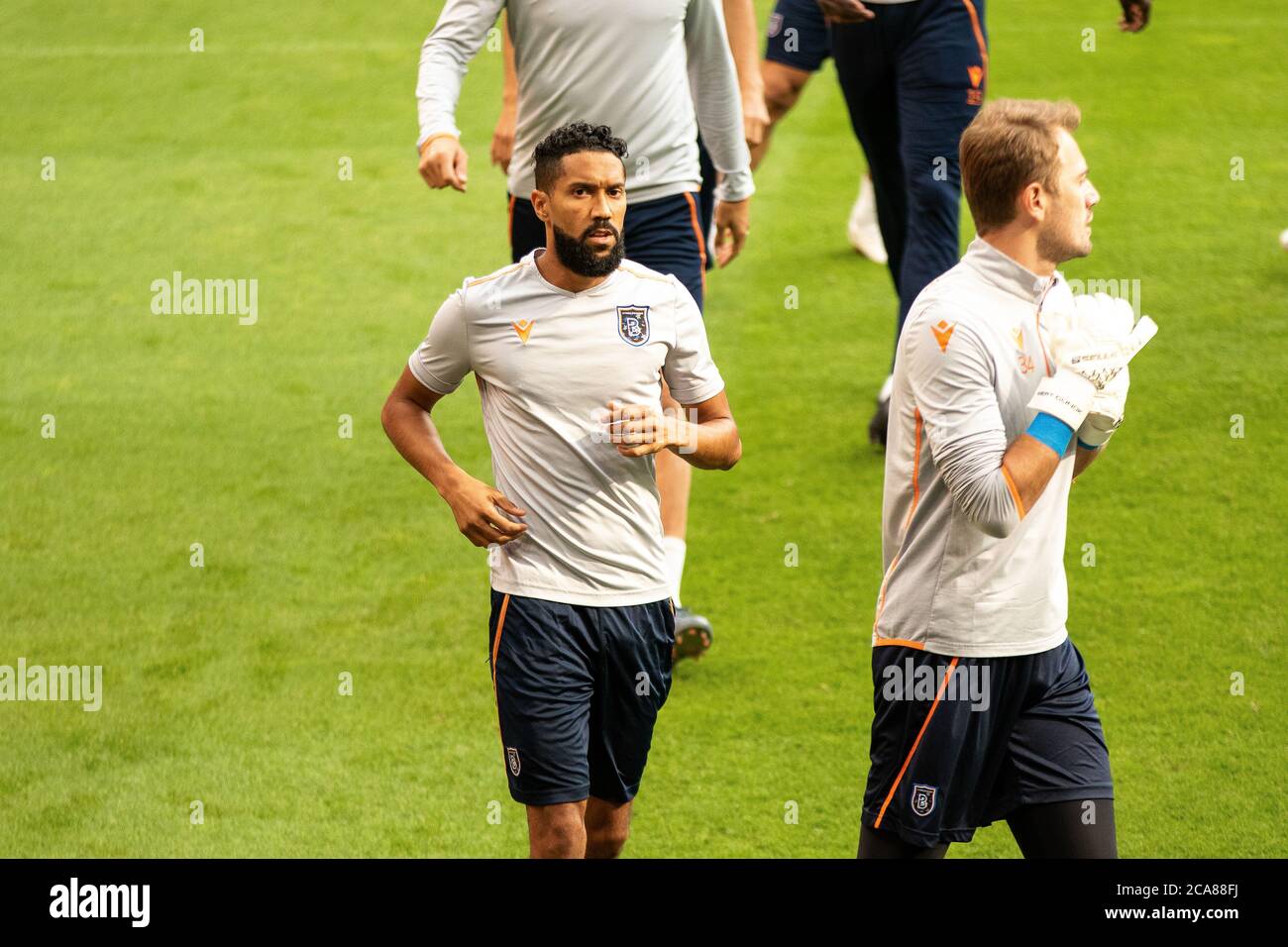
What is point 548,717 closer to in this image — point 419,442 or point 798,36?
point 419,442

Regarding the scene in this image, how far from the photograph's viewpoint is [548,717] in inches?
145

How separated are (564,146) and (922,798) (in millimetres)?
1573

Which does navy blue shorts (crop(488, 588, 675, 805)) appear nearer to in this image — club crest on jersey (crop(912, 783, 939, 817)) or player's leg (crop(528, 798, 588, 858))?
player's leg (crop(528, 798, 588, 858))

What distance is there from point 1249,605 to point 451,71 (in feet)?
10.3

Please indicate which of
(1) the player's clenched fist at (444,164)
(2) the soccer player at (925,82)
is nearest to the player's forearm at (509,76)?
(1) the player's clenched fist at (444,164)

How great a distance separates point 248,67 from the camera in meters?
13.2

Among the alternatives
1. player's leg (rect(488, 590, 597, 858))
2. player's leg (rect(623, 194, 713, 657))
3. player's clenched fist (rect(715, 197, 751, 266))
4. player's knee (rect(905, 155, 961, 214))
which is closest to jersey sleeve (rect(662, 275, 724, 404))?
player's leg (rect(488, 590, 597, 858))

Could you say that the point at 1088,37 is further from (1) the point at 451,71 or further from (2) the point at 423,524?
(1) the point at 451,71

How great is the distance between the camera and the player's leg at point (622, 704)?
3768 mm

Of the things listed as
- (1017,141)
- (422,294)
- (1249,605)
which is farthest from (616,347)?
(422,294)

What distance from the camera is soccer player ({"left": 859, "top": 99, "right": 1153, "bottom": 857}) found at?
3.30 metres

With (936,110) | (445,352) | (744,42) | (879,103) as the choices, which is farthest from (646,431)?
(879,103)

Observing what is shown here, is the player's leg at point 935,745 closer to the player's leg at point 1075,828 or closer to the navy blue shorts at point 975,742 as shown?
the navy blue shorts at point 975,742

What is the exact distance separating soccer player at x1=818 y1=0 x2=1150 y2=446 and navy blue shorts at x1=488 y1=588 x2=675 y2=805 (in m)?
2.53
